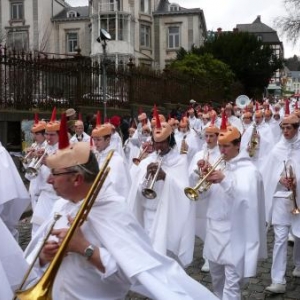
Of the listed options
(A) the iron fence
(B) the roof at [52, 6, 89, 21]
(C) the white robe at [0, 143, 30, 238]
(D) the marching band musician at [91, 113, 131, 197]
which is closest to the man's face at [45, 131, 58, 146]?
(D) the marching band musician at [91, 113, 131, 197]

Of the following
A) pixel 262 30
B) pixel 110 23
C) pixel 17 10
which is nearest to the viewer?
pixel 17 10

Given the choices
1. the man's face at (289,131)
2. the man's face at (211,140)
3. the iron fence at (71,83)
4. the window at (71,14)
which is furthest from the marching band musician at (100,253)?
the window at (71,14)

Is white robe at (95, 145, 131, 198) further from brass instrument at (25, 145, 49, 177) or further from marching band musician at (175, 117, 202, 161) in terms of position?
marching band musician at (175, 117, 202, 161)

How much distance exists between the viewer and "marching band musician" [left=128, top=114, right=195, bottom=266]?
5730 mm

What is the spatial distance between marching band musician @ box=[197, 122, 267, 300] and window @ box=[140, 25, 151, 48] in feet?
163

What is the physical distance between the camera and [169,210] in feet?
19.2

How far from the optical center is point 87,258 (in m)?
2.61

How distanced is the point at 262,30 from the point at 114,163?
105 meters

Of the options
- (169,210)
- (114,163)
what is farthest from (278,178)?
(114,163)

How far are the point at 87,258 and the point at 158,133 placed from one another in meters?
3.19

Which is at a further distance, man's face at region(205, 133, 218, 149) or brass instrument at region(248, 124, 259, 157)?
brass instrument at region(248, 124, 259, 157)

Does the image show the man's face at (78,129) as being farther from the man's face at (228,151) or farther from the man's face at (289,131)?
the man's face at (228,151)

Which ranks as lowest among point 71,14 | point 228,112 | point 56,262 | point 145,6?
point 56,262

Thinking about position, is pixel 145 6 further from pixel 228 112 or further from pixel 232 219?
pixel 232 219
